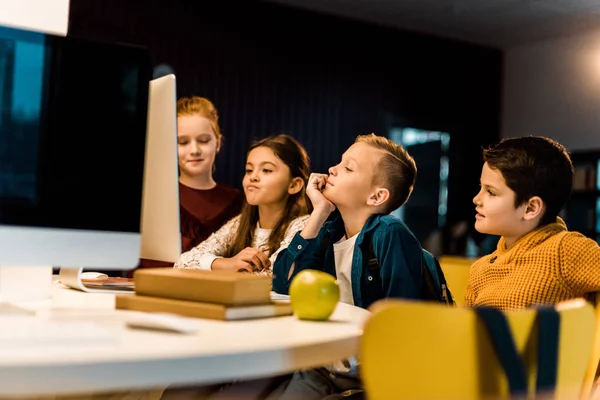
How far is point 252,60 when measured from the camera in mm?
6574

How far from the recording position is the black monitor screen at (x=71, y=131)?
114cm

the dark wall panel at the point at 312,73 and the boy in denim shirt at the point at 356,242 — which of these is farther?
the dark wall panel at the point at 312,73

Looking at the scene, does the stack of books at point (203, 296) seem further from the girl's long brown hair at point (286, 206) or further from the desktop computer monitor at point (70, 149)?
the girl's long brown hair at point (286, 206)

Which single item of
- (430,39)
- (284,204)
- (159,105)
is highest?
(430,39)

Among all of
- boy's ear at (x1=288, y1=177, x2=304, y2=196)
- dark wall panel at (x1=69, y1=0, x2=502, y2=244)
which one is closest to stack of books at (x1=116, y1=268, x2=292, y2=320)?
boy's ear at (x1=288, y1=177, x2=304, y2=196)

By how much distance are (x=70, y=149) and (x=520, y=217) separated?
1.13 metres

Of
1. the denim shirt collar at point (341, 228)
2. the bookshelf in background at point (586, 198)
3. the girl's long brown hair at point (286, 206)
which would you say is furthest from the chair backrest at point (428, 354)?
the bookshelf in background at point (586, 198)

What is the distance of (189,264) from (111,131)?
3.97 ft

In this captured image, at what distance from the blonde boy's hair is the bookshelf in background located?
5369 millimetres

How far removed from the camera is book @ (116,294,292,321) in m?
1.08

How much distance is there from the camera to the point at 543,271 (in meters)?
1.67

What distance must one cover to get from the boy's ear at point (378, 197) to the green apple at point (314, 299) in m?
0.88

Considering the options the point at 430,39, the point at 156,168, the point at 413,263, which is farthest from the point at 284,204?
the point at 430,39

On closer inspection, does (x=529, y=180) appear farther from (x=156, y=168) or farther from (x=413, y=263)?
(x=156, y=168)
